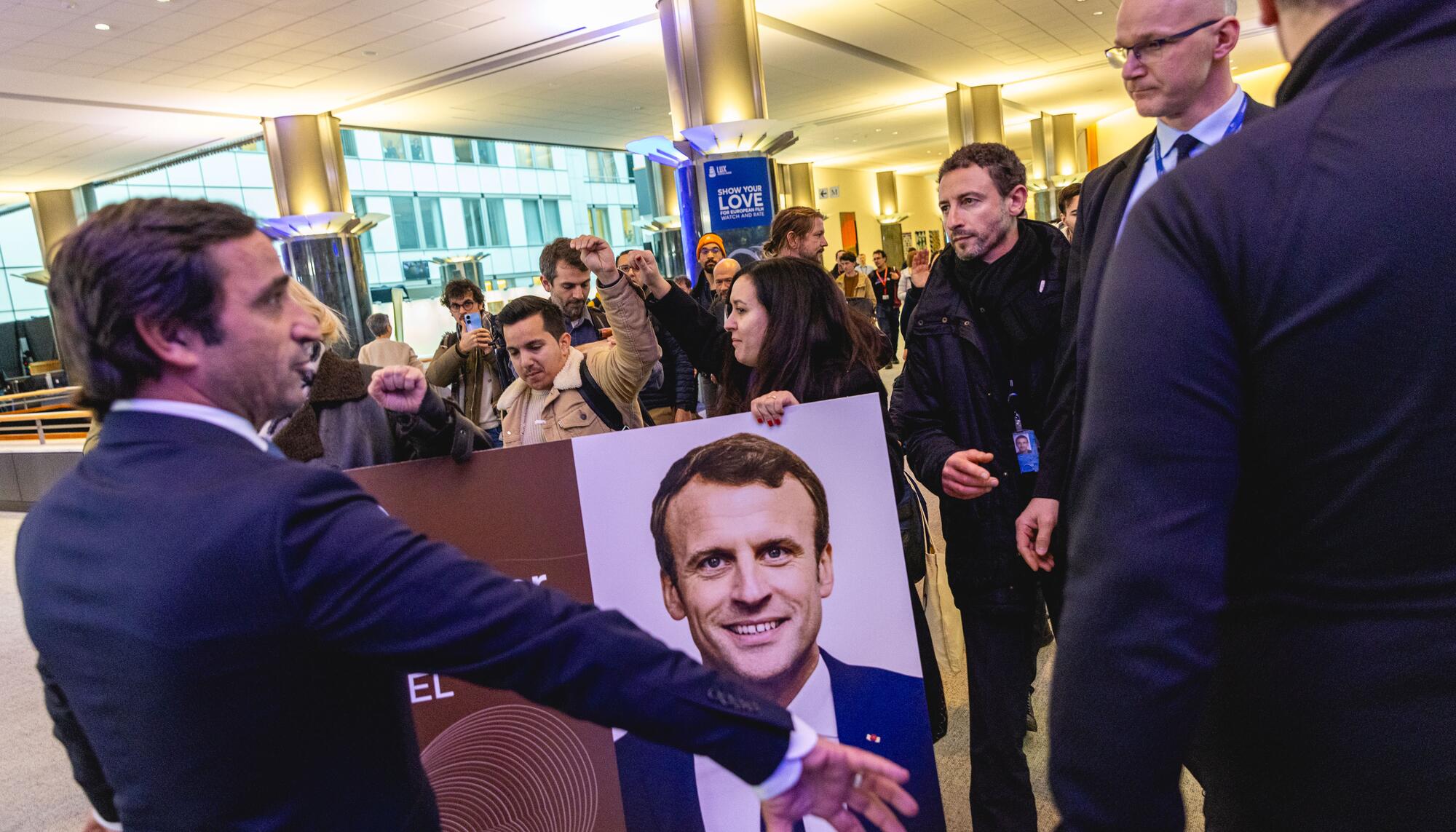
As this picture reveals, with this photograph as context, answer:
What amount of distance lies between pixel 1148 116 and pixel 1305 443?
120cm

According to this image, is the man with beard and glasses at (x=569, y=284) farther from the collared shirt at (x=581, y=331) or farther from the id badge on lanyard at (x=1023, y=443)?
the id badge on lanyard at (x=1023, y=443)

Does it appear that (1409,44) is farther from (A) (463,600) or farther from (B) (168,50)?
(B) (168,50)

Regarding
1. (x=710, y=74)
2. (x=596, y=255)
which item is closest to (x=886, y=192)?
(x=710, y=74)

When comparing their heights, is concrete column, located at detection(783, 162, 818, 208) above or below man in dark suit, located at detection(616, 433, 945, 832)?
above

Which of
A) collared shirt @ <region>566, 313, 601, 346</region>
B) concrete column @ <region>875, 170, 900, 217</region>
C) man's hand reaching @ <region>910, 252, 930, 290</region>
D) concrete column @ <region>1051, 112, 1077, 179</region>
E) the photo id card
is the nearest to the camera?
the photo id card

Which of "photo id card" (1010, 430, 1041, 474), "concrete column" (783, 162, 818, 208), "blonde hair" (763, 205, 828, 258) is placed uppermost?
"concrete column" (783, 162, 818, 208)

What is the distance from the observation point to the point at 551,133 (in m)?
18.5

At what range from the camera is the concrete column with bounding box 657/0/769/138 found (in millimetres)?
9836

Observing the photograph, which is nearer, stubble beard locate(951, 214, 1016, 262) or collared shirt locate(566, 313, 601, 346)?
stubble beard locate(951, 214, 1016, 262)

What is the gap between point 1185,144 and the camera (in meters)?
1.81

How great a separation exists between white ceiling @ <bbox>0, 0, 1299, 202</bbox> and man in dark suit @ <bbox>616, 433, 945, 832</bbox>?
8.98 meters

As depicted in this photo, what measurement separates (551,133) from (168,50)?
8.93m

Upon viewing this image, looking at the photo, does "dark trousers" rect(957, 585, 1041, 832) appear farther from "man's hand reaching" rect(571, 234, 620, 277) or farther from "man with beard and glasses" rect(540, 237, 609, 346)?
"man with beard and glasses" rect(540, 237, 609, 346)

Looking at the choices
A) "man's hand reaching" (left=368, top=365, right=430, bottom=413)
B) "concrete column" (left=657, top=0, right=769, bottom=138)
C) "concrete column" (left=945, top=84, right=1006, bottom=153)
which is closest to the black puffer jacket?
"man's hand reaching" (left=368, top=365, right=430, bottom=413)
